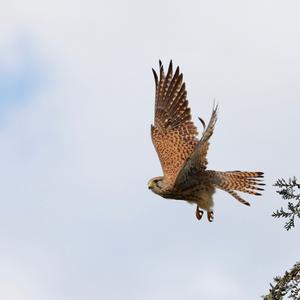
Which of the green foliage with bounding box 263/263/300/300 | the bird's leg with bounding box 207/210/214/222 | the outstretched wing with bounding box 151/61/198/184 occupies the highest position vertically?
the outstretched wing with bounding box 151/61/198/184

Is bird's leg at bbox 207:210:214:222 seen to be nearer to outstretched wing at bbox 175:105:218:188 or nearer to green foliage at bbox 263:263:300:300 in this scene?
outstretched wing at bbox 175:105:218:188

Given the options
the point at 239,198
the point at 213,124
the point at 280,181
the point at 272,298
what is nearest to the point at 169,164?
the point at 239,198

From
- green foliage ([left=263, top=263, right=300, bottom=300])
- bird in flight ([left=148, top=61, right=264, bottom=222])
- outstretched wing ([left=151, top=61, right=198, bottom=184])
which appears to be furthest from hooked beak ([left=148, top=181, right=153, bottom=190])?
green foliage ([left=263, top=263, right=300, bottom=300])

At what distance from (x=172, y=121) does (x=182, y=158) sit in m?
1.01

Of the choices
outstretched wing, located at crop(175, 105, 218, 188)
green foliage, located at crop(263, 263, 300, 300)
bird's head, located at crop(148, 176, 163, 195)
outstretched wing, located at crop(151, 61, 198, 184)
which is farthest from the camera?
outstretched wing, located at crop(151, 61, 198, 184)

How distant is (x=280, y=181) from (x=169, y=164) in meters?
5.65

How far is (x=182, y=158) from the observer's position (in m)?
10.5

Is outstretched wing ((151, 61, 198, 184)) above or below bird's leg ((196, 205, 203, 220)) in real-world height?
above

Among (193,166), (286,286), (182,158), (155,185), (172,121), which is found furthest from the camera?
(172,121)

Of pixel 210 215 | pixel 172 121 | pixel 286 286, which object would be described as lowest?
pixel 286 286

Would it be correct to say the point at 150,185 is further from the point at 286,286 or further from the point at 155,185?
the point at 286,286

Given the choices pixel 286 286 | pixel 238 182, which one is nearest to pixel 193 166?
pixel 238 182

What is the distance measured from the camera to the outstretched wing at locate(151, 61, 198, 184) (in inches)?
426

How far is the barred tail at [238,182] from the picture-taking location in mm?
9500
